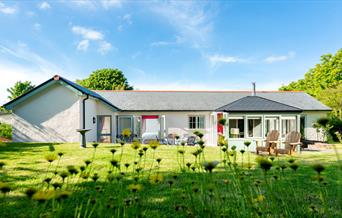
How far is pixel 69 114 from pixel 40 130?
7.89ft

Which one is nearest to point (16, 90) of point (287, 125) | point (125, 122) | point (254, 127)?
point (125, 122)

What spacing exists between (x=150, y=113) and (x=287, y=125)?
11.1 metres

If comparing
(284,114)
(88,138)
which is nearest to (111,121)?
(88,138)

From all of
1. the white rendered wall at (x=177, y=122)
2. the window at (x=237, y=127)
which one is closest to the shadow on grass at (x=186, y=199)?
the window at (x=237, y=127)

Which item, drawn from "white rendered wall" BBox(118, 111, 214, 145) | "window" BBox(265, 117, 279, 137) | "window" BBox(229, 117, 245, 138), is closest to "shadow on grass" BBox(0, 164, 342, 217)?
"window" BBox(229, 117, 245, 138)

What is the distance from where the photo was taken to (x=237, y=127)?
45.0 feet

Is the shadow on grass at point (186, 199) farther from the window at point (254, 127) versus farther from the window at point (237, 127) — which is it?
the window at point (254, 127)

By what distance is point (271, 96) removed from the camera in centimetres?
2311

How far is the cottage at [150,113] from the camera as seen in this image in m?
13.4

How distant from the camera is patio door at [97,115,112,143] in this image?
18.0 metres

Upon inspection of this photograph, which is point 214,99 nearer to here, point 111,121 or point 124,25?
point 111,121

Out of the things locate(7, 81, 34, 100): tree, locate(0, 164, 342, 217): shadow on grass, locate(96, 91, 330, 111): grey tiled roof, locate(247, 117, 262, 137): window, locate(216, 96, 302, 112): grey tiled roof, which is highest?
locate(7, 81, 34, 100): tree

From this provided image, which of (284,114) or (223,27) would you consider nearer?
(284,114)

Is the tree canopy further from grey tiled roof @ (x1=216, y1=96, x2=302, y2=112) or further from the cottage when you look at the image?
grey tiled roof @ (x1=216, y1=96, x2=302, y2=112)
